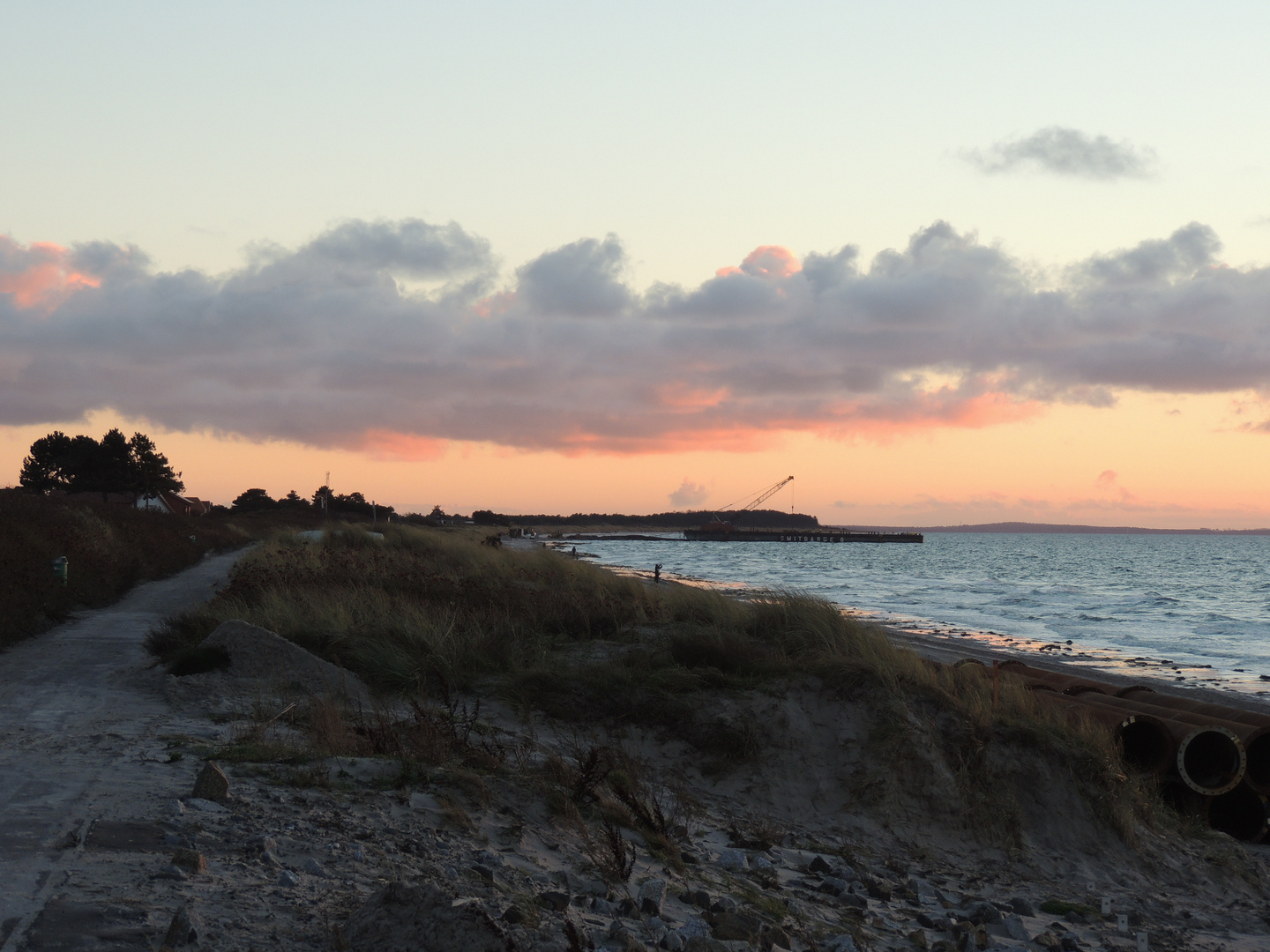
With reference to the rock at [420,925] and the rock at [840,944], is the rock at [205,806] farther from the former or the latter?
the rock at [840,944]

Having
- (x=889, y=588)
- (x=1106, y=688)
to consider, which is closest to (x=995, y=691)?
(x=1106, y=688)

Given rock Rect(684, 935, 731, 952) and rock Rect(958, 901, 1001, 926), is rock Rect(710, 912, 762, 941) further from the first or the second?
rock Rect(958, 901, 1001, 926)

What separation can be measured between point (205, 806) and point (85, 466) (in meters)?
84.5

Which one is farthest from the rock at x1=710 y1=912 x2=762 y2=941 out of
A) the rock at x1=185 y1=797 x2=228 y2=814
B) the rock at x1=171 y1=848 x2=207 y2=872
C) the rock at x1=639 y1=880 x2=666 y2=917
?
the rock at x1=185 y1=797 x2=228 y2=814

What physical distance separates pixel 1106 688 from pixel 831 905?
361 inches

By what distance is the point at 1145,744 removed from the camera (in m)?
11.0

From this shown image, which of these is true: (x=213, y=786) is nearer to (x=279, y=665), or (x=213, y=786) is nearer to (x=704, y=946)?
(x=704, y=946)

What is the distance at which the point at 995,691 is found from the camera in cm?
1060

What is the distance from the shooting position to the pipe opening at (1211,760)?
9852mm

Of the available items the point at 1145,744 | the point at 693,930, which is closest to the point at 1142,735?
the point at 1145,744

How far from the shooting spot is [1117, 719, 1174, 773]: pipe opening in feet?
34.2

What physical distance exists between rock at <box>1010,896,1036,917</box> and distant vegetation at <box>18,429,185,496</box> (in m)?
84.9

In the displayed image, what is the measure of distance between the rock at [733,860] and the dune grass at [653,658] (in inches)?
108

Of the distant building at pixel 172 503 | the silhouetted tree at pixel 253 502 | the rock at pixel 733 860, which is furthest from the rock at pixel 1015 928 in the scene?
the silhouetted tree at pixel 253 502
